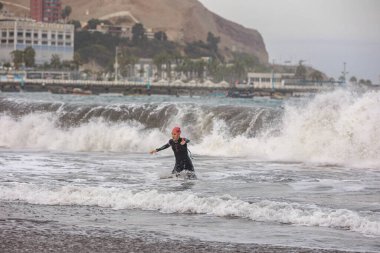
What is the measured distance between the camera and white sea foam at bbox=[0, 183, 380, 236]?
13.6 metres

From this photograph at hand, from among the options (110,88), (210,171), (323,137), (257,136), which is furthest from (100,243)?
(110,88)

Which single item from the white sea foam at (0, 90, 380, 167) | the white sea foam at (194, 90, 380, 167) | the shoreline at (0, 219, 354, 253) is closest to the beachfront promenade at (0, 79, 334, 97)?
the white sea foam at (0, 90, 380, 167)

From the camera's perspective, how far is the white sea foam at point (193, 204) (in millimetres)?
13570

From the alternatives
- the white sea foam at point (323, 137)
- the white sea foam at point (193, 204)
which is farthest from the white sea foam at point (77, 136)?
the white sea foam at point (193, 204)

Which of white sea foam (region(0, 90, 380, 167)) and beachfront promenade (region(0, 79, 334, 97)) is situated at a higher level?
white sea foam (region(0, 90, 380, 167))

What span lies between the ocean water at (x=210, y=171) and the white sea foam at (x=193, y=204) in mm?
26

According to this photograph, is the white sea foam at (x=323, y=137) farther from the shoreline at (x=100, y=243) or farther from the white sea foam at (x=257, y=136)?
the shoreline at (x=100, y=243)

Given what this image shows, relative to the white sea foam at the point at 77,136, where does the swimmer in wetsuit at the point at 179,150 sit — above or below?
above

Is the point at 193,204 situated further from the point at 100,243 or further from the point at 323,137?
the point at 323,137

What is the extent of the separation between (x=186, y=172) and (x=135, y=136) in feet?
48.9

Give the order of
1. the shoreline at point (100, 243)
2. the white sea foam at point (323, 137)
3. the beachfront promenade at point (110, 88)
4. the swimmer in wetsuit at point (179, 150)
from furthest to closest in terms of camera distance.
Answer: the beachfront promenade at point (110, 88) < the white sea foam at point (323, 137) < the swimmer in wetsuit at point (179, 150) < the shoreline at point (100, 243)

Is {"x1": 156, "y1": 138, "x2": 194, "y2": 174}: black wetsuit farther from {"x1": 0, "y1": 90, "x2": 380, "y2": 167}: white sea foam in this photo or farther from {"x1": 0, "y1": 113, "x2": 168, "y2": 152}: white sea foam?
{"x1": 0, "y1": 113, "x2": 168, "y2": 152}: white sea foam

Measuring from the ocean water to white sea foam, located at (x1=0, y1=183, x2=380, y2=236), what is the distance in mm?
26

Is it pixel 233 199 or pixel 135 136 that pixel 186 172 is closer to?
pixel 233 199
